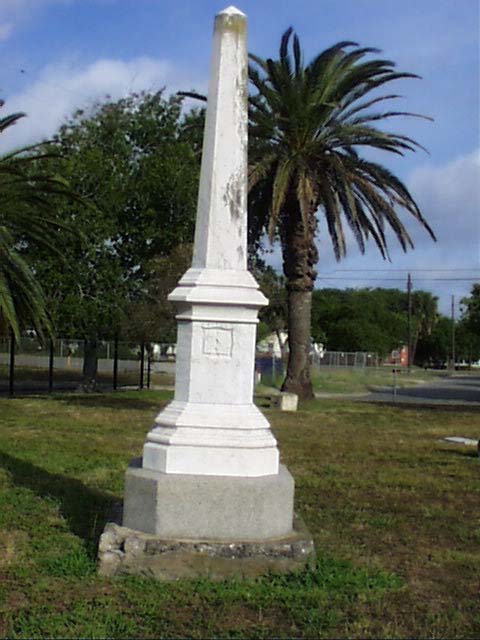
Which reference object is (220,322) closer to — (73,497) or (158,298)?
(73,497)

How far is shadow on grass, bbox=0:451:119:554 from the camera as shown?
6.98m

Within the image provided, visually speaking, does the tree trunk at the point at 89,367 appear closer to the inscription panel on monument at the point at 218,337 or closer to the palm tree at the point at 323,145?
the palm tree at the point at 323,145

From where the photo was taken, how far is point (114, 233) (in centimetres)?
2609

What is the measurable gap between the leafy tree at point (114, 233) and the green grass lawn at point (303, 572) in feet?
41.4

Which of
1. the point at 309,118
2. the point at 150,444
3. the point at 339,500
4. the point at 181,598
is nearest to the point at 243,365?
the point at 150,444

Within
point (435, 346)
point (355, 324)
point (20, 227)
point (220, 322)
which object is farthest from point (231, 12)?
point (435, 346)

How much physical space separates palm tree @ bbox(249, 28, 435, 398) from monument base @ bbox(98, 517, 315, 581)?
1633 cm

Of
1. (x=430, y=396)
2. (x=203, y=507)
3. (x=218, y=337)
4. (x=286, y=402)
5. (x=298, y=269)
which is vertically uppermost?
(x=298, y=269)

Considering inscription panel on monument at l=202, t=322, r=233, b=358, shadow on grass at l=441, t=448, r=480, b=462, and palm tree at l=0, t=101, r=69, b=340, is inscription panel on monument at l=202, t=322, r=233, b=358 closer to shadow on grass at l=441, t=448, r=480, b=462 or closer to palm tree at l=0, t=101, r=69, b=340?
shadow on grass at l=441, t=448, r=480, b=462

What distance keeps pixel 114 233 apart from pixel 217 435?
67.4ft

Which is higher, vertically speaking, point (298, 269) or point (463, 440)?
point (298, 269)

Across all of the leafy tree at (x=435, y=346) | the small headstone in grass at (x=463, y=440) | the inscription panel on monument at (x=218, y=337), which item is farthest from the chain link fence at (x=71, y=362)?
the leafy tree at (x=435, y=346)

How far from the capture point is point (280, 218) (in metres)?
24.3

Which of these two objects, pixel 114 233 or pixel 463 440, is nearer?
pixel 463 440
